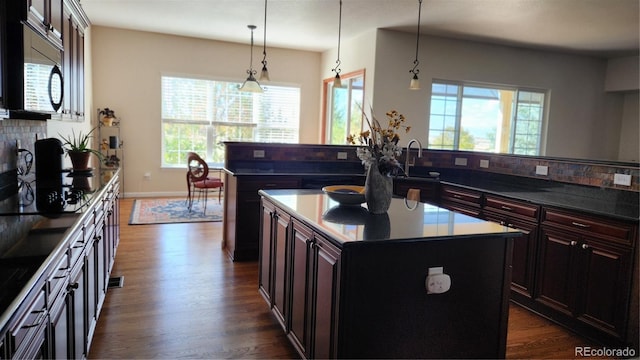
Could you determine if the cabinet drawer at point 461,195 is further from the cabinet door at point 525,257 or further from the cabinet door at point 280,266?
the cabinet door at point 280,266

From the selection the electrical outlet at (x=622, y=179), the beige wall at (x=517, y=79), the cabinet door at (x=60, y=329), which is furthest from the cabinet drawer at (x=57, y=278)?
the beige wall at (x=517, y=79)

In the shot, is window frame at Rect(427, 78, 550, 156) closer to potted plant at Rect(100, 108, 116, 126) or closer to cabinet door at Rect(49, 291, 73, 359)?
potted plant at Rect(100, 108, 116, 126)

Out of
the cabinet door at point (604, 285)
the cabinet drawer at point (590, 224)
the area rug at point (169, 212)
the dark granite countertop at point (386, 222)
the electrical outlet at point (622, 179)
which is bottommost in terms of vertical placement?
the area rug at point (169, 212)

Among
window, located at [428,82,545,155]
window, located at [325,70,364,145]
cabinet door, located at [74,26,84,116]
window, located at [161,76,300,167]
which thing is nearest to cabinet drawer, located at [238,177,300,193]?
cabinet door, located at [74,26,84,116]

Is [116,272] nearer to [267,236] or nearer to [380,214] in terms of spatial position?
[267,236]

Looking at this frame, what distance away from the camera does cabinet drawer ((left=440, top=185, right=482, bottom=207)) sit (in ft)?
11.8

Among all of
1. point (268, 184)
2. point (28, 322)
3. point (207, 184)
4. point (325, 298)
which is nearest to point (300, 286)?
point (325, 298)

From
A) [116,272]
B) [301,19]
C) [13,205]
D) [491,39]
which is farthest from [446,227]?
[491,39]

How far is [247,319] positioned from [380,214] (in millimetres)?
1216

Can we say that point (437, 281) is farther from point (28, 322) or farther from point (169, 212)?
point (169, 212)

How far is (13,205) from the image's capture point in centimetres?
210

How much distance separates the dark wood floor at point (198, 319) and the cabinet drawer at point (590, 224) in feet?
2.28

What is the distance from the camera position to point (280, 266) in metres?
2.56

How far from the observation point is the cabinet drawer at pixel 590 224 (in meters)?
2.48
